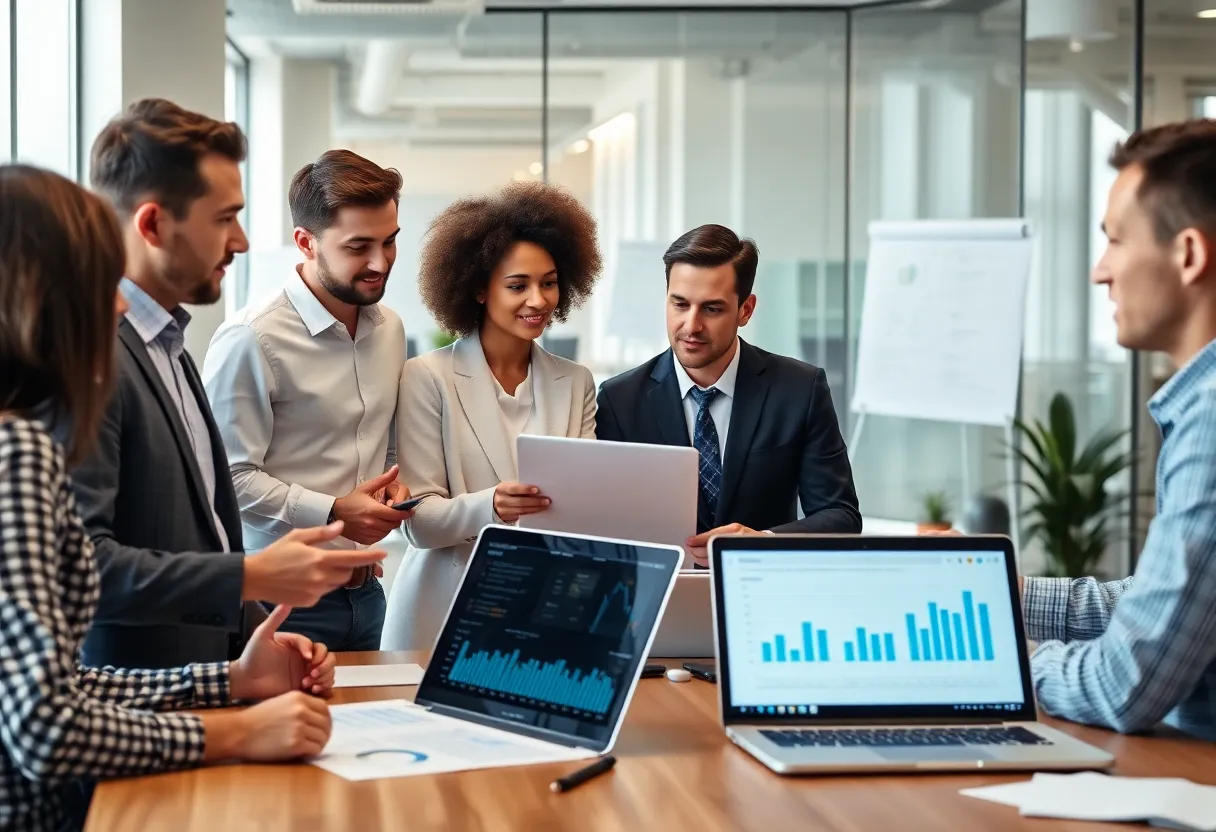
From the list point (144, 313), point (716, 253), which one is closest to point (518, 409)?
point (716, 253)

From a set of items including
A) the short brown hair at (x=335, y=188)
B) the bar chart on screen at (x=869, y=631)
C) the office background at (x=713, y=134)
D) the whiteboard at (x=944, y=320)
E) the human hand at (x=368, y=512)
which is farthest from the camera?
the office background at (x=713, y=134)

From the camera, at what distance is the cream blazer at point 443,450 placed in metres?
3.04

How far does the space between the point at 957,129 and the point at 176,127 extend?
5.32m

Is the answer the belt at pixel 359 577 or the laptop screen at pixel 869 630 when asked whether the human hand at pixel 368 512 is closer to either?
the belt at pixel 359 577

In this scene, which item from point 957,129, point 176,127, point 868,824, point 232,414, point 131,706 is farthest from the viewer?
point 957,129

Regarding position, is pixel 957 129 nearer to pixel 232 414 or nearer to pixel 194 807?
pixel 232 414

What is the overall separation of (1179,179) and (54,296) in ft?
4.91

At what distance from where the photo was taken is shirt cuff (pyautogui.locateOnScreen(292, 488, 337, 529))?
2836mm

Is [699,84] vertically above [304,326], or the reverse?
[699,84]

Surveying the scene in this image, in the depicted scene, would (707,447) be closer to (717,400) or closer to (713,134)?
(717,400)

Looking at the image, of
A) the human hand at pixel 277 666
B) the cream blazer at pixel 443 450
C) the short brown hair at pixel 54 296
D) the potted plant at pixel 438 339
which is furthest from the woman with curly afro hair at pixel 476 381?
the potted plant at pixel 438 339

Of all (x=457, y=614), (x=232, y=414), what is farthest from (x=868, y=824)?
(x=232, y=414)

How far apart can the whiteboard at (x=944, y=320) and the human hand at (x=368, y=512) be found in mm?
4102

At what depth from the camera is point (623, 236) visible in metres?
7.11
